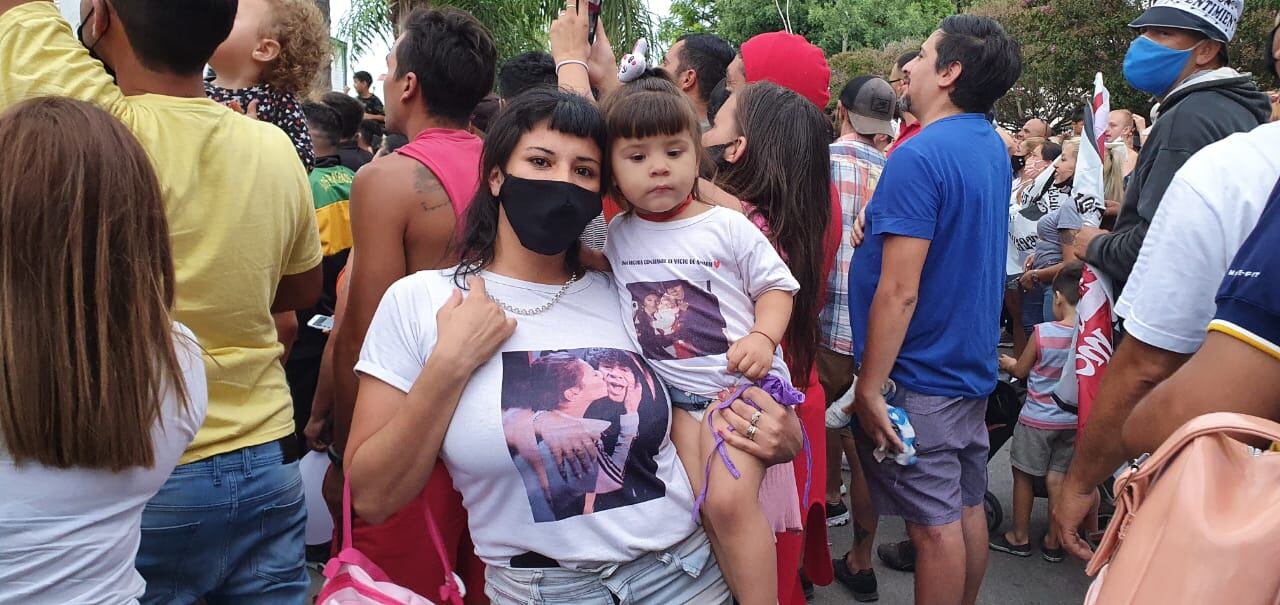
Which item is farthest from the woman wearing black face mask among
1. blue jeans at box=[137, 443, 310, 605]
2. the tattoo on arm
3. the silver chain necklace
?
the tattoo on arm

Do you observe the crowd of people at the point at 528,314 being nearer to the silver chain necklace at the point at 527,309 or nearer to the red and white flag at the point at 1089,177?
the silver chain necklace at the point at 527,309

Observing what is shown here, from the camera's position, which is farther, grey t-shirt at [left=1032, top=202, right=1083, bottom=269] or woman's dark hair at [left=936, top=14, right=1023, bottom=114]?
grey t-shirt at [left=1032, top=202, right=1083, bottom=269]

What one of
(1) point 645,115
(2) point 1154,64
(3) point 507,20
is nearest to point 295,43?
(1) point 645,115

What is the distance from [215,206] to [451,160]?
2.89 feet

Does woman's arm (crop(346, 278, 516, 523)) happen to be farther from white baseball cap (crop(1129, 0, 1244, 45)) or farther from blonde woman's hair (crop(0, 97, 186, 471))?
white baseball cap (crop(1129, 0, 1244, 45))

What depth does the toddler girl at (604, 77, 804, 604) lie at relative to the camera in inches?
81.4

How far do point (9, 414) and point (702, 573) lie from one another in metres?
1.42

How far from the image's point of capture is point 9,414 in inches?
58.7

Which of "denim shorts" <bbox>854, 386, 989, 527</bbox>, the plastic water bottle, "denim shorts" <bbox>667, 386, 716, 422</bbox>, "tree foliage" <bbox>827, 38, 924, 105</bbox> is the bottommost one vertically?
"tree foliage" <bbox>827, 38, 924, 105</bbox>

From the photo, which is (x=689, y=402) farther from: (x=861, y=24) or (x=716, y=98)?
(x=861, y=24)

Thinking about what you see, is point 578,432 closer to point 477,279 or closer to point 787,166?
point 477,279

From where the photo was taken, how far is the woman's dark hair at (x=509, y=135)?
2053 millimetres

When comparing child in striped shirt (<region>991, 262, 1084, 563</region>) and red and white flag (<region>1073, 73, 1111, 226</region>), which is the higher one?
red and white flag (<region>1073, 73, 1111, 226</region>)

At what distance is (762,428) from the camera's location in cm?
206
